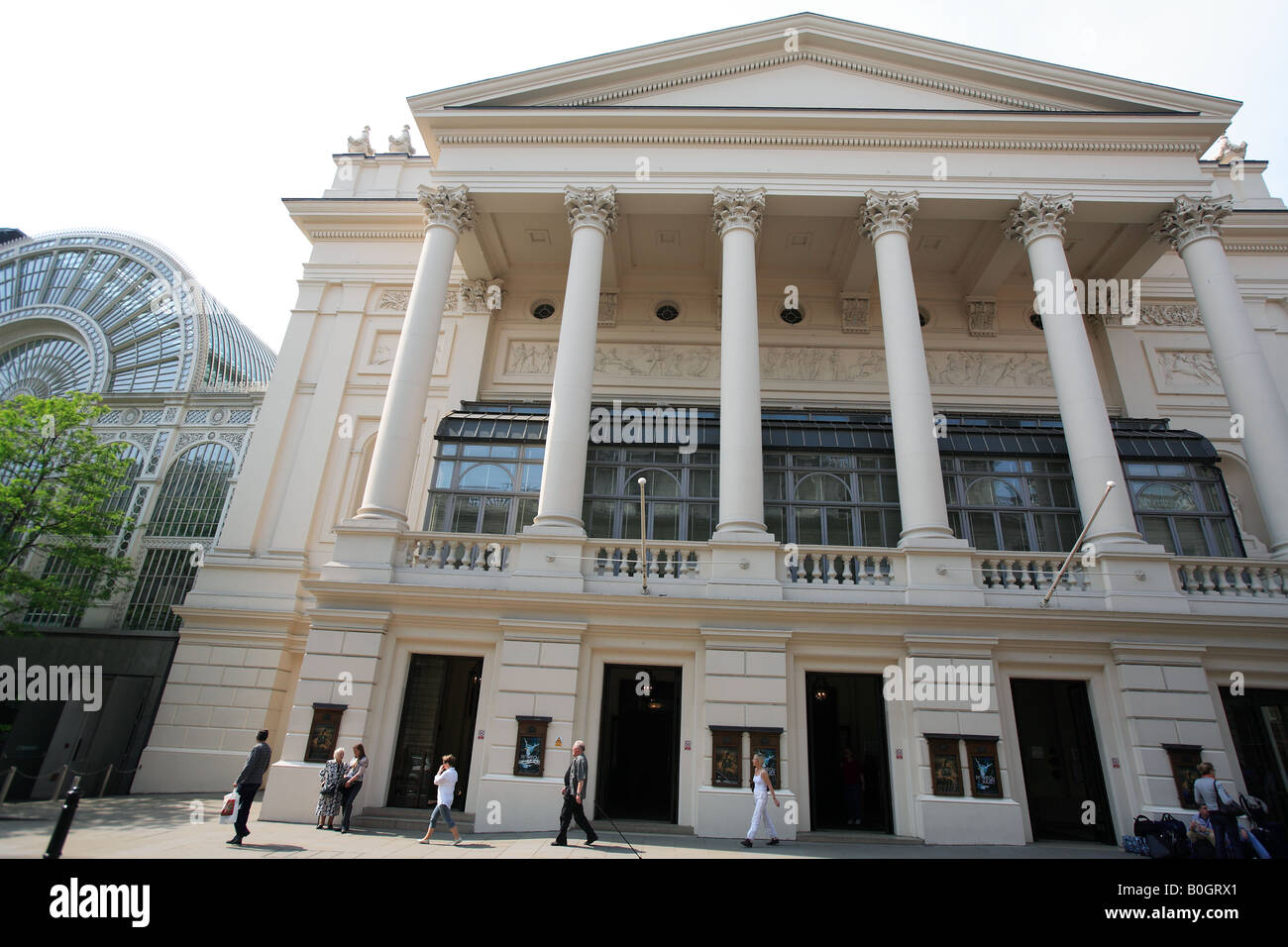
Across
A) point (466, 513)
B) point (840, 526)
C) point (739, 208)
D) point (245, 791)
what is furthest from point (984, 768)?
→ point (739, 208)

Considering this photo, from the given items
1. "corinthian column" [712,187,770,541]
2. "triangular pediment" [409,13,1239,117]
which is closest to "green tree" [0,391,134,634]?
"triangular pediment" [409,13,1239,117]

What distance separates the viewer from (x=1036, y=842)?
13406 mm

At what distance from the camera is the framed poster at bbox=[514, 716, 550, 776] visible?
13430 millimetres

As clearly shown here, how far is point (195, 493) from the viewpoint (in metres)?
25.2

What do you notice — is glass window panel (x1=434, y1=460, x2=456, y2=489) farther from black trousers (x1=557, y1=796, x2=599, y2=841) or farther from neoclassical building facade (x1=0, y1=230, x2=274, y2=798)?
neoclassical building facade (x1=0, y1=230, x2=274, y2=798)

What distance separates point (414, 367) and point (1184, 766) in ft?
63.6

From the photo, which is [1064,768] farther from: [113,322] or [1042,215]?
[113,322]

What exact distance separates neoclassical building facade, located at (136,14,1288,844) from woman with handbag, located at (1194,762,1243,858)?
92.8 inches

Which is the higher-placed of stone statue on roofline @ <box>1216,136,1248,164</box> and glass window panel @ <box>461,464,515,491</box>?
stone statue on roofline @ <box>1216,136,1248,164</box>

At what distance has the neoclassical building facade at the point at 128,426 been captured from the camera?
22.0 m

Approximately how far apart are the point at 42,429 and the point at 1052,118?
1307 inches

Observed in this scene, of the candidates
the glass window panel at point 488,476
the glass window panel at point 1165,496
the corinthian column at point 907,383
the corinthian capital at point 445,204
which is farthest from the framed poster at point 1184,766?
the corinthian capital at point 445,204

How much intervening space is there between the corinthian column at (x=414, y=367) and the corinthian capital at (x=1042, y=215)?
52.9ft

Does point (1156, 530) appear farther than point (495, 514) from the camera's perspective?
No
